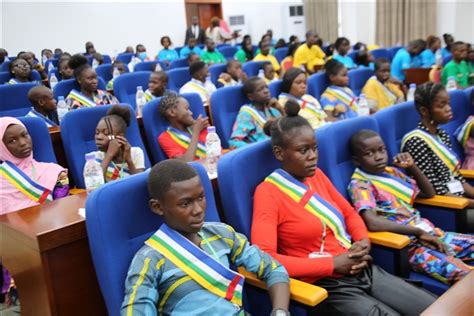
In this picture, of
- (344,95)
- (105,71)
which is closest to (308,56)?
(105,71)

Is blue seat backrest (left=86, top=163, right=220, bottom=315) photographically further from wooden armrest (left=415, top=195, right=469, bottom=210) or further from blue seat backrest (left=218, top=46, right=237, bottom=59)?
blue seat backrest (left=218, top=46, right=237, bottom=59)

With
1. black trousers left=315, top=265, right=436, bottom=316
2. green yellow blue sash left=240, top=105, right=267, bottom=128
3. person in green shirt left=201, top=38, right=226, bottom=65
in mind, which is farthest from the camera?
person in green shirt left=201, top=38, right=226, bottom=65

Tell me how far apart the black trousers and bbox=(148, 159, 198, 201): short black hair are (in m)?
0.66

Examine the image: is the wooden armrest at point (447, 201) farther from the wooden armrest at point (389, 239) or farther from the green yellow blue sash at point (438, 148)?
the wooden armrest at point (389, 239)

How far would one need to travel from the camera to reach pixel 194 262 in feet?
4.78

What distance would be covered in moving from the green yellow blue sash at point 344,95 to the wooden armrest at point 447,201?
1.92 meters

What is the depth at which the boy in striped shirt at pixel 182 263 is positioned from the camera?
4.64ft

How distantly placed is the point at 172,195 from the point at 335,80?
122 inches

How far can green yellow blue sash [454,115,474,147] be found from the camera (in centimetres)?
298

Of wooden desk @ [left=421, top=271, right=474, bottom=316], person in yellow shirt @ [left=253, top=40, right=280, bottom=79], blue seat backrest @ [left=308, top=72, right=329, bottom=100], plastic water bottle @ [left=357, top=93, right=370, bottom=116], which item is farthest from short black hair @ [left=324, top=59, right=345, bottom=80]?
person in yellow shirt @ [left=253, top=40, right=280, bottom=79]

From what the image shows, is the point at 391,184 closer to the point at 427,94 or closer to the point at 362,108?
the point at 427,94

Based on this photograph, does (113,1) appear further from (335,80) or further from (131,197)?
(131,197)

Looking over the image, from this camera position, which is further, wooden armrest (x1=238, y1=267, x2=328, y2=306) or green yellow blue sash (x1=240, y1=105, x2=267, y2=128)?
green yellow blue sash (x1=240, y1=105, x2=267, y2=128)

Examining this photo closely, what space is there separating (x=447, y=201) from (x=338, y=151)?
0.58m
